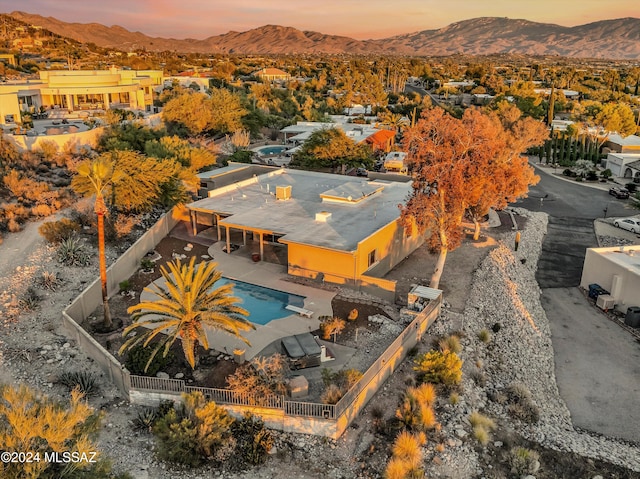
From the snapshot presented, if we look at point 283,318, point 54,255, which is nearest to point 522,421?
point 283,318

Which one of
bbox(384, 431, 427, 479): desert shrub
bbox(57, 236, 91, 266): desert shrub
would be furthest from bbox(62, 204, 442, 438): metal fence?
bbox(57, 236, 91, 266): desert shrub

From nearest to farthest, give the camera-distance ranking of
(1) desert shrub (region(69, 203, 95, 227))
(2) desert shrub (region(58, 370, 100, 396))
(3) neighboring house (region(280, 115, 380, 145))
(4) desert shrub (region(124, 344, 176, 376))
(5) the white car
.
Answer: (2) desert shrub (region(58, 370, 100, 396)), (4) desert shrub (region(124, 344, 176, 376)), (1) desert shrub (region(69, 203, 95, 227)), (5) the white car, (3) neighboring house (region(280, 115, 380, 145))

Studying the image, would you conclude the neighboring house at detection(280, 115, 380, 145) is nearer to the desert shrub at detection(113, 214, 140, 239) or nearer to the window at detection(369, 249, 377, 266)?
the desert shrub at detection(113, 214, 140, 239)

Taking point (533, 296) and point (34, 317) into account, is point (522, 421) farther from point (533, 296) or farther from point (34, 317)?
point (34, 317)

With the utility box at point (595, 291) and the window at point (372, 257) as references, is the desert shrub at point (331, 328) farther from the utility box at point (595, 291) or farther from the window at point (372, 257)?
the utility box at point (595, 291)

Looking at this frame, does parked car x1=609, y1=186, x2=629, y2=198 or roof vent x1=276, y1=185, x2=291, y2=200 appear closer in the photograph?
roof vent x1=276, y1=185, x2=291, y2=200

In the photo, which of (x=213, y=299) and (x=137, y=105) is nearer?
(x=213, y=299)

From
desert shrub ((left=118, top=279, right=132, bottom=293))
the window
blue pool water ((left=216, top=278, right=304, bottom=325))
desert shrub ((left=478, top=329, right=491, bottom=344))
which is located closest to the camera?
desert shrub ((left=478, top=329, right=491, bottom=344))
